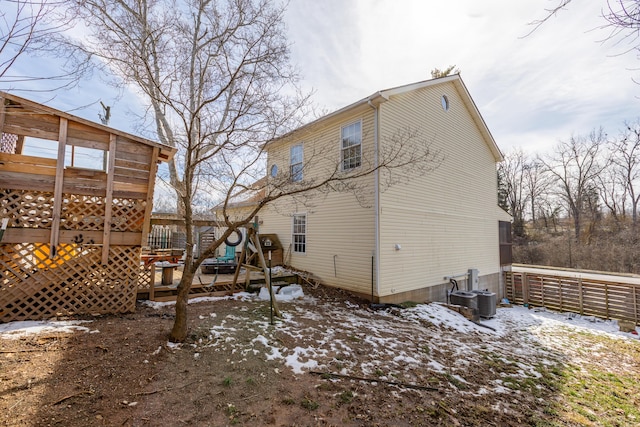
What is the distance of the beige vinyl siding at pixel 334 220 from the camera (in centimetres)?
818

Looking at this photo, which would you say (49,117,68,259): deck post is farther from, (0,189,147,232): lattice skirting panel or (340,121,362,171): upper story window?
(340,121,362,171): upper story window

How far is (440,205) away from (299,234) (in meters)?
5.36

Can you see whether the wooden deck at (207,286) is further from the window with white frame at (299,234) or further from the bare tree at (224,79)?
the bare tree at (224,79)

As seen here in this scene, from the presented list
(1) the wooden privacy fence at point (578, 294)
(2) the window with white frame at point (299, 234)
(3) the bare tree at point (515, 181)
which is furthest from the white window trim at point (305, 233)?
(3) the bare tree at point (515, 181)

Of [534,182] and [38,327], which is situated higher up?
[534,182]

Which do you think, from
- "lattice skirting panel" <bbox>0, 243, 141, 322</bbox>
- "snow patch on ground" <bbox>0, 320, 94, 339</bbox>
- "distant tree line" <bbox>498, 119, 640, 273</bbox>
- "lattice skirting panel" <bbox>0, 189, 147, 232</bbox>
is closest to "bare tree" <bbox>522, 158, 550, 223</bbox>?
"distant tree line" <bbox>498, 119, 640, 273</bbox>

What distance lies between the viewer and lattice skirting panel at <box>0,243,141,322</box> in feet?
15.3

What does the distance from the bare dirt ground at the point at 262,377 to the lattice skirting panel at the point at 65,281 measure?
48cm

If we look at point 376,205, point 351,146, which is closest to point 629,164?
point 351,146

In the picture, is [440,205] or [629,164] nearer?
[440,205]

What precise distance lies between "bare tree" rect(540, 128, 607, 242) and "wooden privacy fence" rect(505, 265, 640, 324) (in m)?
16.0

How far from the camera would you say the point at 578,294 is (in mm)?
12078

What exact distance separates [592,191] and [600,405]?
101 ft

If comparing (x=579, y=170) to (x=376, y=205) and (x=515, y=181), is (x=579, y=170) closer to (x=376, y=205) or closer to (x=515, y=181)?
(x=515, y=181)
